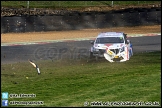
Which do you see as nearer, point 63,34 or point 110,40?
point 110,40

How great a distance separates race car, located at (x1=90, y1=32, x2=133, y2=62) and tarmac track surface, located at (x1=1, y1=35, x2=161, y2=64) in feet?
3.51

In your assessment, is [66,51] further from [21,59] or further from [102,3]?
[102,3]

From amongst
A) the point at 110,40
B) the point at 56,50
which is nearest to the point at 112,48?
the point at 110,40

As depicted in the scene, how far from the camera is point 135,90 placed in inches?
415

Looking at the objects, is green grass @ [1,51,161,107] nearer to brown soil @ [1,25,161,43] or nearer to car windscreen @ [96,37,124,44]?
car windscreen @ [96,37,124,44]

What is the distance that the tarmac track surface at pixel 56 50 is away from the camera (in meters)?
22.8

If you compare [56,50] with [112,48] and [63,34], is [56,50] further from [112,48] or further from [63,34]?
[63,34]

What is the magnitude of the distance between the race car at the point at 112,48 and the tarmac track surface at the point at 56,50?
107 cm

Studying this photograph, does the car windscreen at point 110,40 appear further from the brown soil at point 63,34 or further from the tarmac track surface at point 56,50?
the brown soil at point 63,34

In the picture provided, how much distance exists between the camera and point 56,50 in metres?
27.0

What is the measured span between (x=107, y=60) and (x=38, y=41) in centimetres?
1199

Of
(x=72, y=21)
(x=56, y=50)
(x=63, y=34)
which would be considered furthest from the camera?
(x=72, y=21)

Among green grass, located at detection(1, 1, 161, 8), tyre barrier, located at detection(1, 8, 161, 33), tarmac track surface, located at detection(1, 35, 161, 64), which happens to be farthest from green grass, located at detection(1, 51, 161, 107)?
green grass, located at detection(1, 1, 161, 8)

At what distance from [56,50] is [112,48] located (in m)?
6.14
